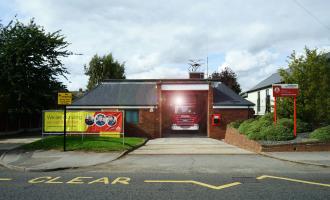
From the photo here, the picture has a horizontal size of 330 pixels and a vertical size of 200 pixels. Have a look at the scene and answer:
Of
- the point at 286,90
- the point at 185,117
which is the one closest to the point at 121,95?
the point at 185,117

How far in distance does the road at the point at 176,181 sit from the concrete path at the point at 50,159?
68 cm

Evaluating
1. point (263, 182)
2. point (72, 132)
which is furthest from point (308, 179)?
point (72, 132)

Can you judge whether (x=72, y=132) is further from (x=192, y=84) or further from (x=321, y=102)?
(x=321, y=102)

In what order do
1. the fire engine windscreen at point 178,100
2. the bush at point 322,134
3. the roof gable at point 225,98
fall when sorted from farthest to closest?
the fire engine windscreen at point 178,100 < the roof gable at point 225,98 < the bush at point 322,134

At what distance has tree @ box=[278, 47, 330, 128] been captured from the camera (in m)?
23.8

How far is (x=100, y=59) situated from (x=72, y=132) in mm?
44613


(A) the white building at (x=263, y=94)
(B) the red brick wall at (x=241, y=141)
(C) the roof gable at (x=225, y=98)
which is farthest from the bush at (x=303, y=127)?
(A) the white building at (x=263, y=94)

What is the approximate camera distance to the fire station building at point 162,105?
3219cm

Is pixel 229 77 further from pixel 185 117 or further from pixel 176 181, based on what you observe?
pixel 176 181

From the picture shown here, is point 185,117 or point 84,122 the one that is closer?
point 84,122

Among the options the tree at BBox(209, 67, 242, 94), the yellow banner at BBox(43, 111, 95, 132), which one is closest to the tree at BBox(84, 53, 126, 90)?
the tree at BBox(209, 67, 242, 94)

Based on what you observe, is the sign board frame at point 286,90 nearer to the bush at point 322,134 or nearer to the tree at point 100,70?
the bush at point 322,134

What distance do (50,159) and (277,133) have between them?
1155 centimetres

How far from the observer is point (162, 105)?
109 feet
